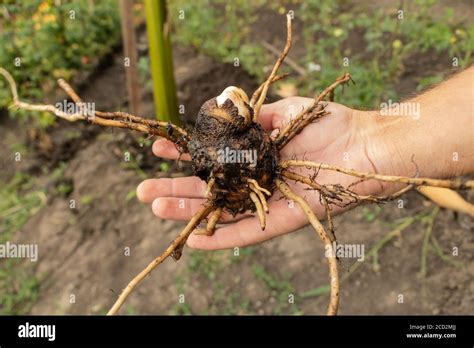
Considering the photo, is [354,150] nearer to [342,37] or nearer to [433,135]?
[433,135]

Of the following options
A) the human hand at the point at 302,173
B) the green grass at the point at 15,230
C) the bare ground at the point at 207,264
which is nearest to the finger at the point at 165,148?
the human hand at the point at 302,173

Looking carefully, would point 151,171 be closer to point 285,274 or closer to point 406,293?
point 285,274

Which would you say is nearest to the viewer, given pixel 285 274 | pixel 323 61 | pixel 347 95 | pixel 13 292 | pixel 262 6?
pixel 285 274

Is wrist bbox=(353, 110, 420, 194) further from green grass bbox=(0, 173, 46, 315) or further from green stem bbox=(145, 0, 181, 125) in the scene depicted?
green grass bbox=(0, 173, 46, 315)

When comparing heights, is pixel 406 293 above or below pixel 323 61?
below

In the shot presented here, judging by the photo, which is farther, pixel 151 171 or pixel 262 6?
pixel 262 6

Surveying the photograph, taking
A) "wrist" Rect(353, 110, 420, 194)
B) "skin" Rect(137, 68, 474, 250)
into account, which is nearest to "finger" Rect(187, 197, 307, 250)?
"skin" Rect(137, 68, 474, 250)
